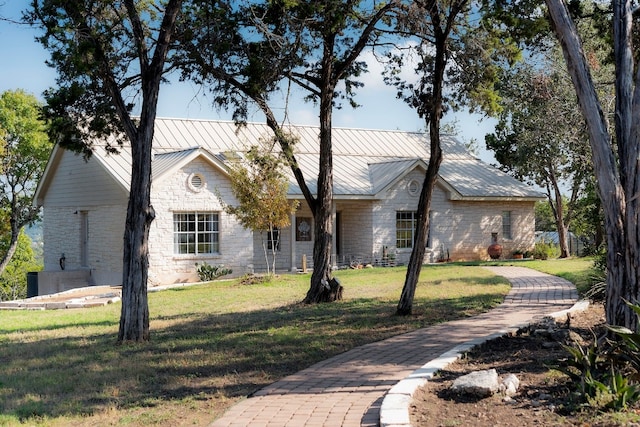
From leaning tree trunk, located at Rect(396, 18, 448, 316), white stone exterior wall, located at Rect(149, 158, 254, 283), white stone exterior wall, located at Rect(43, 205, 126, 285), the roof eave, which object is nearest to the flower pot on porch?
the roof eave

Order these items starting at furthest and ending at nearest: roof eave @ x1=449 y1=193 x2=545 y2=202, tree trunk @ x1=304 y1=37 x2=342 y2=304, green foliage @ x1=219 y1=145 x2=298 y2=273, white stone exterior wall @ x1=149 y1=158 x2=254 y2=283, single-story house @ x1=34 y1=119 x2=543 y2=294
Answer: roof eave @ x1=449 y1=193 x2=545 y2=202
single-story house @ x1=34 y1=119 x2=543 y2=294
white stone exterior wall @ x1=149 y1=158 x2=254 y2=283
green foliage @ x1=219 y1=145 x2=298 y2=273
tree trunk @ x1=304 y1=37 x2=342 y2=304

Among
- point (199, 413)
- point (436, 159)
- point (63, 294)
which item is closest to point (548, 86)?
point (436, 159)

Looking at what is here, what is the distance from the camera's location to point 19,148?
36.8 m

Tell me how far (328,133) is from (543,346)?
25.9 ft

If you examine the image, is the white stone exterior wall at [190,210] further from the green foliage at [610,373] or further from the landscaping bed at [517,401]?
the green foliage at [610,373]

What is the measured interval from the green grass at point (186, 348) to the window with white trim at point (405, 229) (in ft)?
33.8

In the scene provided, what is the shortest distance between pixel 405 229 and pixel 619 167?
2226 centimetres

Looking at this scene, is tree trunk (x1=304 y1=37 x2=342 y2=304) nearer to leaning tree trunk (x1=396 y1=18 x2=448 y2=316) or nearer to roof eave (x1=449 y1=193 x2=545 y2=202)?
leaning tree trunk (x1=396 y1=18 x2=448 y2=316)

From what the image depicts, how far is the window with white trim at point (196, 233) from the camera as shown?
24.7 metres

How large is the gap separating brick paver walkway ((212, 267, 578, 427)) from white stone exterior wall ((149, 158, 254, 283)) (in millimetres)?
13895

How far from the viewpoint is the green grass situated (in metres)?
7.13

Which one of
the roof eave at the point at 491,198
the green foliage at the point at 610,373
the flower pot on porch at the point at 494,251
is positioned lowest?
the green foliage at the point at 610,373

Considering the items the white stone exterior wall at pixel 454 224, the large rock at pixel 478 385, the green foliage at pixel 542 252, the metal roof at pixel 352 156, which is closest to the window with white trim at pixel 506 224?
the white stone exterior wall at pixel 454 224

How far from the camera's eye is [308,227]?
2895 cm
